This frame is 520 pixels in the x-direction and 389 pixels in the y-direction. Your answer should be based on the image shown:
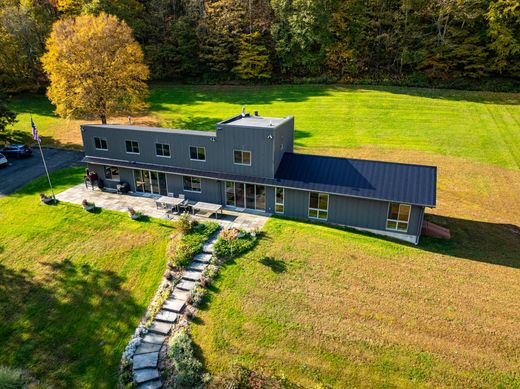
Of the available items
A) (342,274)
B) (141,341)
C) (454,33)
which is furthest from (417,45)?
(141,341)

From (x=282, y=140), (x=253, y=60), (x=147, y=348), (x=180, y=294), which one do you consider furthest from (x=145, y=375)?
(x=253, y=60)

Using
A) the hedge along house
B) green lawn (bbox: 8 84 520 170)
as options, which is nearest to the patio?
the hedge along house

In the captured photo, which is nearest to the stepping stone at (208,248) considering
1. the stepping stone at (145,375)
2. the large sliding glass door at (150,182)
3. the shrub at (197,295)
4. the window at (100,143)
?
the shrub at (197,295)

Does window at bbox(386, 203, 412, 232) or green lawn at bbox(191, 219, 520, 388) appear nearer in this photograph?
green lawn at bbox(191, 219, 520, 388)

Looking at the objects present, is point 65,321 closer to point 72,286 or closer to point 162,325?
point 72,286

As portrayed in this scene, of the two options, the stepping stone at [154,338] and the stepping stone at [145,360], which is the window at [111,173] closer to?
the stepping stone at [154,338]

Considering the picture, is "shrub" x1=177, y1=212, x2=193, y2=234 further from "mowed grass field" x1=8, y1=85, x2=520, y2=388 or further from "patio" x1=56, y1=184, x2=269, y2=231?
"mowed grass field" x1=8, y1=85, x2=520, y2=388

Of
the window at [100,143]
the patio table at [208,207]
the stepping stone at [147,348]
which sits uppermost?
the window at [100,143]
